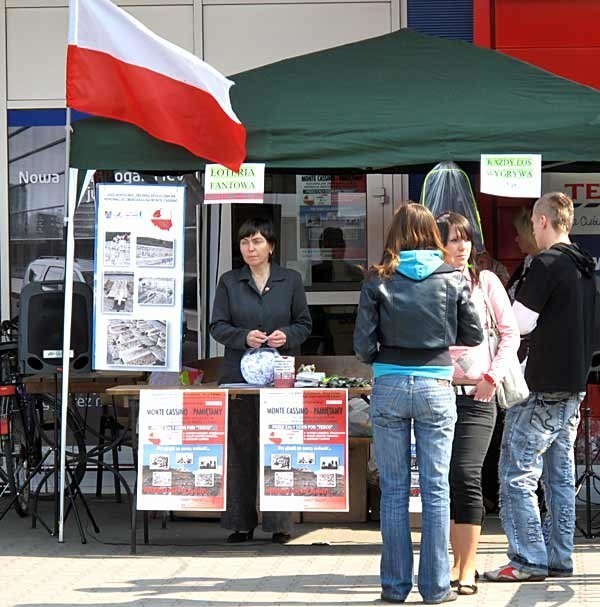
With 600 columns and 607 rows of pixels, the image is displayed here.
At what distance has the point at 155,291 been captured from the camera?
7.74m

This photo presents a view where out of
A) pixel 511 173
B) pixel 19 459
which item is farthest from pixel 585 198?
pixel 19 459

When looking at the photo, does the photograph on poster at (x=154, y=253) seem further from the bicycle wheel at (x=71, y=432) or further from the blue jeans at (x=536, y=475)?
the blue jeans at (x=536, y=475)

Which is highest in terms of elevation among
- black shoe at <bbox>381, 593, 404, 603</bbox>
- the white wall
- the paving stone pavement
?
the white wall

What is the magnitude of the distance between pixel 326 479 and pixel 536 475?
4.11 feet

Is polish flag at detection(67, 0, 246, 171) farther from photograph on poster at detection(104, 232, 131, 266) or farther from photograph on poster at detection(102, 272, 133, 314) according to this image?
photograph on poster at detection(102, 272, 133, 314)

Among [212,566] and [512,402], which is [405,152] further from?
[212,566]

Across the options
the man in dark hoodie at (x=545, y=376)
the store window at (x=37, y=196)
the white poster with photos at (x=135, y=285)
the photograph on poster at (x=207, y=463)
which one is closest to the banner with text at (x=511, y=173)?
the man in dark hoodie at (x=545, y=376)

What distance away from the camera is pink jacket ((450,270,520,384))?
6.32 meters

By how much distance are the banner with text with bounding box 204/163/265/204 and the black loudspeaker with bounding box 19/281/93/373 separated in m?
1.20

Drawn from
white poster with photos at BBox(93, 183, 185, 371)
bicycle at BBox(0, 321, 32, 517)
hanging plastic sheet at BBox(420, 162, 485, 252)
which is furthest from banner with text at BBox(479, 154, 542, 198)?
bicycle at BBox(0, 321, 32, 517)

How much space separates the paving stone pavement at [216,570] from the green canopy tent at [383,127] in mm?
2159

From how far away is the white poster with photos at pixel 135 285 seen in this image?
772 centimetres

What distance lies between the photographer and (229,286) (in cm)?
793

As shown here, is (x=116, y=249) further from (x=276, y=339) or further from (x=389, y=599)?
(x=389, y=599)
